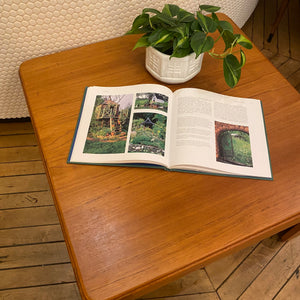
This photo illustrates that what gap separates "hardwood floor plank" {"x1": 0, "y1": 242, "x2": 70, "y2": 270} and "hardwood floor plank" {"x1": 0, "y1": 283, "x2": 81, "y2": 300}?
81 millimetres

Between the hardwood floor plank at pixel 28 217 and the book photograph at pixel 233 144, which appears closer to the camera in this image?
the book photograph at pixel 233 144

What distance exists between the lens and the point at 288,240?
3.78 feet

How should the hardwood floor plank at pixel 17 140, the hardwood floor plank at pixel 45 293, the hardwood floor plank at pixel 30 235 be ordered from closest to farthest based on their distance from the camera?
the hardwood floor plank at pixel 45 293 < the hardwood floor plank at pixel 30 235 < the hardwood floor plank at pixel 17 140

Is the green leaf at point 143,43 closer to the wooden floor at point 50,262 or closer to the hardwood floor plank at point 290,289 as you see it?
the wooden floor at point 50,262

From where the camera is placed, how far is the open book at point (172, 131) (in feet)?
2.38

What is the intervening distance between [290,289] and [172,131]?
758 millimetres

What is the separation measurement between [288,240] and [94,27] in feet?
3.48

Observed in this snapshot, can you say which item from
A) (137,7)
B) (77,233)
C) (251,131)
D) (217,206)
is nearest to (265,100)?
(251,131)

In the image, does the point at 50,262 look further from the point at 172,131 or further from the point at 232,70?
the point at 232,70

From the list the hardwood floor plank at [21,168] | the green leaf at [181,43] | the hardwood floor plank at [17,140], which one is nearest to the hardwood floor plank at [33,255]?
the hardwood floor plank at [21,168]

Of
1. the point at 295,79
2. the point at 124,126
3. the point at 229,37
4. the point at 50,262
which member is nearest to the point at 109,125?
the point at 124,126

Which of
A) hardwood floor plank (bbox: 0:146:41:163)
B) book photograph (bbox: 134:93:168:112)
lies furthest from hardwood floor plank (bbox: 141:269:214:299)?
hardwood floor plank (bbox: 0:146:41:163)

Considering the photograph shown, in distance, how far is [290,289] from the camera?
1.06 metres

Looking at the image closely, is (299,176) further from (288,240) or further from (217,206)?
(288,240)
